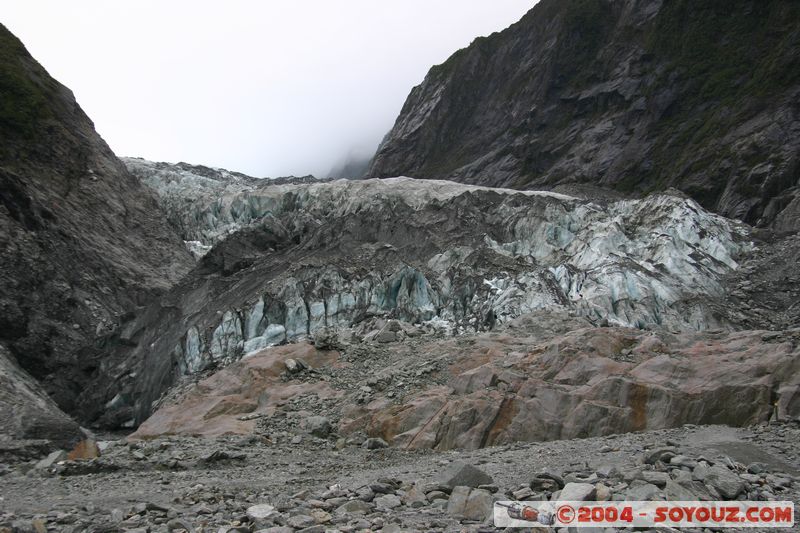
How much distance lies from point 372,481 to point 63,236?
34896 millimetres

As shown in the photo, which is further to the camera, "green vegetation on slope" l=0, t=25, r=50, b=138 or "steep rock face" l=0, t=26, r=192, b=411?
"green vegetation on slope" l=0, t=25, r=50, b=138

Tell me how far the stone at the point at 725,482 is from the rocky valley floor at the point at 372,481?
0.04ft

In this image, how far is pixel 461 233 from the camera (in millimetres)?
32156

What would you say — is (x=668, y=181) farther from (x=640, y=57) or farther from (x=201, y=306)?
(x=201, y=306)

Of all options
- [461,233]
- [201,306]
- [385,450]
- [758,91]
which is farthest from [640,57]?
[385,450]

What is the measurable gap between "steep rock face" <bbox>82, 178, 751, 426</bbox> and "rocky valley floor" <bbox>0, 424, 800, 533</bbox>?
1267cm

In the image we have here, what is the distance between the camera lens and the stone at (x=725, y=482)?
20.2 feet

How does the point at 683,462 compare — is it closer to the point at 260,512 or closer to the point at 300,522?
the point at 300,522

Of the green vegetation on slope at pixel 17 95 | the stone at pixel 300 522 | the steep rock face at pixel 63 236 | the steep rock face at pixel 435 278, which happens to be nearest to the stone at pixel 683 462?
the stone at pixel 300 522

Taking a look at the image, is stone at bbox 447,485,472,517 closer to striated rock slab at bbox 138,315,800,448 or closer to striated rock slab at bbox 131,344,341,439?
striated rock slab at bbox 138,315,800,448

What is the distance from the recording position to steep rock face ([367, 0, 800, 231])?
42.3m

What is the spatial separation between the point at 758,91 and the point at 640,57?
15.5m

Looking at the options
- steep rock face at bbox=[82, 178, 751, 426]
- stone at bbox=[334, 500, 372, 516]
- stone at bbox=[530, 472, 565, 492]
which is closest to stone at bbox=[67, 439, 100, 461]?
stone at bbox=[334, 500, 372, 516]

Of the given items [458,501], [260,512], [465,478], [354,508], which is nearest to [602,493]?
[458,501]
